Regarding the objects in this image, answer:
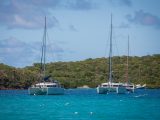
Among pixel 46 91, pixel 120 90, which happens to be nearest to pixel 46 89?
pixel 46 91

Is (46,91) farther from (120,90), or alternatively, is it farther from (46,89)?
(120,90)

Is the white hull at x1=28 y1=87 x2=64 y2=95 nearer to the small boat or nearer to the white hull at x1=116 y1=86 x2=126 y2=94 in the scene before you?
the small boat

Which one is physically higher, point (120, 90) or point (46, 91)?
point (120, 90)

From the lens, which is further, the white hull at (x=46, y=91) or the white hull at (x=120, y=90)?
the white hull at (x=120, y=90)

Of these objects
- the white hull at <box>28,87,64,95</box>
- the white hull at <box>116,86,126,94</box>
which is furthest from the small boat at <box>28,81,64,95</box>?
the white hull at <box>116,86,126,94</box>

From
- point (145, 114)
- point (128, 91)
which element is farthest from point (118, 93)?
point (145, 114)

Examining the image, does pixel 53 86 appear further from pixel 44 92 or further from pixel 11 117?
pixel 11 117

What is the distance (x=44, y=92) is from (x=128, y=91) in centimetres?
3111

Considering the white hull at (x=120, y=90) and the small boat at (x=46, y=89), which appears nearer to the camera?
the small boat at (x=46, y=89)

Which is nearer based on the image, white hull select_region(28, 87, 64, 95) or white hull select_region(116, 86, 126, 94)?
white hull select_region(28, 87, 64, 95)

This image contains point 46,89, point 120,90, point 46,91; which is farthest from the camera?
point 120,90

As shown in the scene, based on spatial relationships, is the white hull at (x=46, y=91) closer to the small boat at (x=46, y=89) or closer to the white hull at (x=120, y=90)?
the small boat at (x=46, y=89)

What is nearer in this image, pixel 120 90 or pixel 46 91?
pixel 46 91

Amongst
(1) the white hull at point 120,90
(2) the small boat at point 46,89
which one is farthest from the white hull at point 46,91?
(1) the white hull at point 120,90
